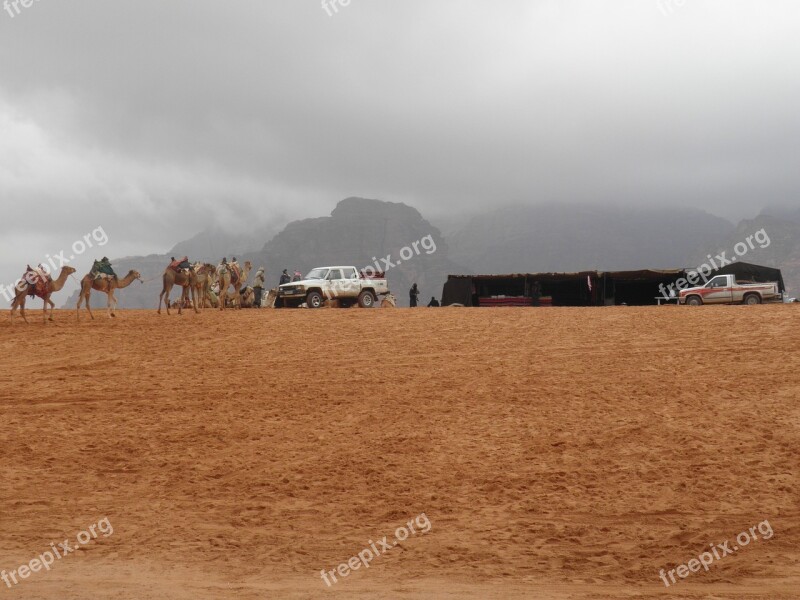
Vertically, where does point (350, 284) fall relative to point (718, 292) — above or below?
above

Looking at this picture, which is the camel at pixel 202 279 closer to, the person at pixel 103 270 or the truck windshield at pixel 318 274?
the person at pixel 103 270

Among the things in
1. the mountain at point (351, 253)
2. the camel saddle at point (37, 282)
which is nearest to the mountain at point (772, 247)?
the mountain at point (351, 253)

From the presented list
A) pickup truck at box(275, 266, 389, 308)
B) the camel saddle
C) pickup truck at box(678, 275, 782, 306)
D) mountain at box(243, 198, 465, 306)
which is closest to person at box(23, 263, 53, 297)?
the camel saddle

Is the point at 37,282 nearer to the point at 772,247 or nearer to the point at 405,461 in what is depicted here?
the point at 405,461

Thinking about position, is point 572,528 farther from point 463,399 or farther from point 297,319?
point 297,319

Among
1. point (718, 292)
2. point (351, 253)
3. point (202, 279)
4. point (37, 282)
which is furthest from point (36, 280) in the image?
point (351, 253)

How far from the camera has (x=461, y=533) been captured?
29.7 ft

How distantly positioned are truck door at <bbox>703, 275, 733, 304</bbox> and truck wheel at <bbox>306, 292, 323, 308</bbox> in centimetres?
1852

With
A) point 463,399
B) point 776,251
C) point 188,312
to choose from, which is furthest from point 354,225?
point 463,399

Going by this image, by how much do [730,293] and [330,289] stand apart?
1900 cm

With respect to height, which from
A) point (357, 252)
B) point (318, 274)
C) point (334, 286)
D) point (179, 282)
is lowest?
point (334, 286)

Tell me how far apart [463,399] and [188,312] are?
640 inches

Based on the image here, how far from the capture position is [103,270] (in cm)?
2503

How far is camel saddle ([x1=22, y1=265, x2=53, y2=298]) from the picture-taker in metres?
22.4
